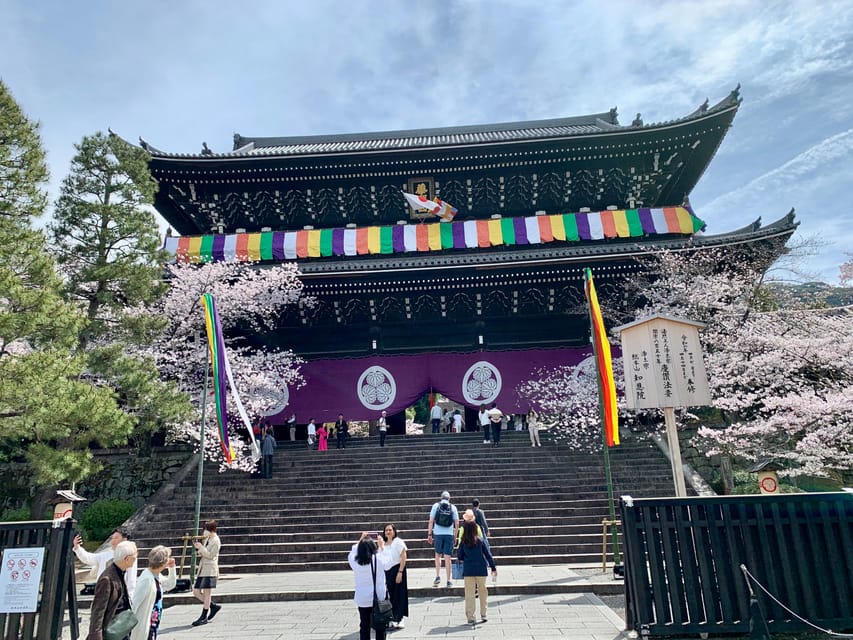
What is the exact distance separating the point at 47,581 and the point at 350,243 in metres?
14.4

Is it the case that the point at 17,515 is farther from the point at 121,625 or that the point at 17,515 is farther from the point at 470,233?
the point at 470,233

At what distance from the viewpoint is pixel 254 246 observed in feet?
62.3

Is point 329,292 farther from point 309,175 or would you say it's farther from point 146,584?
point 146,584

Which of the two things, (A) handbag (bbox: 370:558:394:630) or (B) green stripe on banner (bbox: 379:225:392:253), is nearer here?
(A) handbag (bbox: 370:558:394:630)

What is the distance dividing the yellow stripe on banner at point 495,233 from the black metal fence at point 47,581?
49.9ft

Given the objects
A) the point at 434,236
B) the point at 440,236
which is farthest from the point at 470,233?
the point at 434,236

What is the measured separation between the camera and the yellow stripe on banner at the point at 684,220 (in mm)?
18094

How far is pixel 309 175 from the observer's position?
18922 millimetres

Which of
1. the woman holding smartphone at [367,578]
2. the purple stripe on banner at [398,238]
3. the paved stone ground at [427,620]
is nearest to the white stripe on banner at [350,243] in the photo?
the purple stripe on banner at [398,238]

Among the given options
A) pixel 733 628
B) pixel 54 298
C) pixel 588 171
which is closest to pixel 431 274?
A: pixel 588 171

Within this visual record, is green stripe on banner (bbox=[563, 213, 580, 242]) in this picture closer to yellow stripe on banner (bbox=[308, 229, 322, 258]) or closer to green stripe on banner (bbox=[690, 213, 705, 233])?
green stripe on banner (bbox=[690, 213, 705, 233])

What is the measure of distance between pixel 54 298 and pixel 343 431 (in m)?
9.49

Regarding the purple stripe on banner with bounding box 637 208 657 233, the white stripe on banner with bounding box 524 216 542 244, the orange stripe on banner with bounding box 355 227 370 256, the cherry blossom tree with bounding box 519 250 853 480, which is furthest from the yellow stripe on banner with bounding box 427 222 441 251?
the purple stripe on banner with bounding box 637 208 657 233

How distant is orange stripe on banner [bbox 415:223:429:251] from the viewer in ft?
61.1
